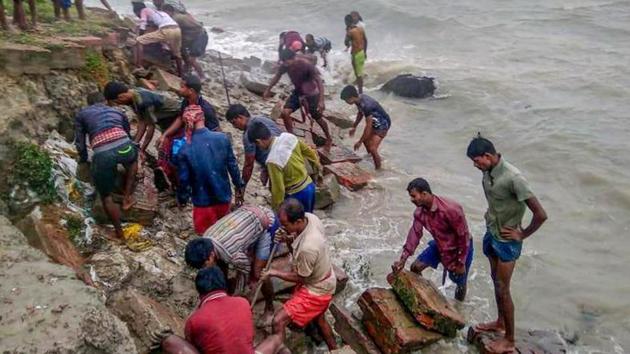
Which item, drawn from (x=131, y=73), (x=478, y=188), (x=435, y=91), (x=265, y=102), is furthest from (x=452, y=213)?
(x=435, y=91)

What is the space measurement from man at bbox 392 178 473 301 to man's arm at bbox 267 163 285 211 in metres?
1.25

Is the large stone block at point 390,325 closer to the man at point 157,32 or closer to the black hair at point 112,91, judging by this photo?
the black hair at point 112,91

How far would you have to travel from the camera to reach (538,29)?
60.3 feet

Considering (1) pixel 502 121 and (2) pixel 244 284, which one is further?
(1) pixel 502 121

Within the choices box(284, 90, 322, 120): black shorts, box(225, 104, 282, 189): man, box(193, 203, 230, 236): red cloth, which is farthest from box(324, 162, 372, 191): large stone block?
box(193, 203, 230, 236): red cloth

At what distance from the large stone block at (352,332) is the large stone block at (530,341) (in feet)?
3.28

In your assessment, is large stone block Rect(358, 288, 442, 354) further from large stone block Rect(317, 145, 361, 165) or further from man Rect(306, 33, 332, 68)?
man Rect(306, 33, 332, 68)

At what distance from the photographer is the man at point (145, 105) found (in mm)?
5863

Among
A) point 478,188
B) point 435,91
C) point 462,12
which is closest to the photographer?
point 478,188

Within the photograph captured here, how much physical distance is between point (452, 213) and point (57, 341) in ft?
11.2

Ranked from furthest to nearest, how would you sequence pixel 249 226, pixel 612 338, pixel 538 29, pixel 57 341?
pixel 538 29, pixel 612 338, pixel 249 226, pixel 57 341

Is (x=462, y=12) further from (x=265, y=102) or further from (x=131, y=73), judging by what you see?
(x=131, y=73)

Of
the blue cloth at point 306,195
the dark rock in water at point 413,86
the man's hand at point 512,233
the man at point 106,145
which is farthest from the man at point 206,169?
the dark rock in water at point 413,86

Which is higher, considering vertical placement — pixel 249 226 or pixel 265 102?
pixel 249 226
